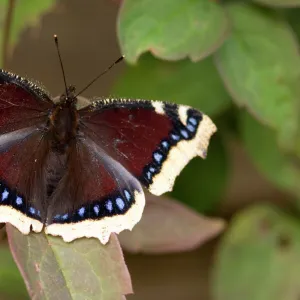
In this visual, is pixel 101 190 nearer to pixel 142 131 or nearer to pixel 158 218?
pixel 142 131

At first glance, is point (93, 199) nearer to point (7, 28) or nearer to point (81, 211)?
point (81, 211)

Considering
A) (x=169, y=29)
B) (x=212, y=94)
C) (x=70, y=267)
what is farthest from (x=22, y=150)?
(x=212, y=94)

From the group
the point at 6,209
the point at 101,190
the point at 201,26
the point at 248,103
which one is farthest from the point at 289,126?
the point at 6,209

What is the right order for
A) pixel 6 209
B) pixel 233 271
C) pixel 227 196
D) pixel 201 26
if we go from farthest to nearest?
pixel 227 196 < pixel 233 271 < pixel 201 26 < pixel 6 209

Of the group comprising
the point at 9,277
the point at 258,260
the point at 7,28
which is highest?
the point at 7,28

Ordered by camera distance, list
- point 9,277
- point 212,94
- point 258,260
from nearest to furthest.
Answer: point 9,277 < point 212,94 < point 258,260

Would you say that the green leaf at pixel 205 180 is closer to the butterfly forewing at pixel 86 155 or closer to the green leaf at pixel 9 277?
the green leaf at pixel 9 277

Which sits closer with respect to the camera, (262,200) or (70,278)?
(70,278)
